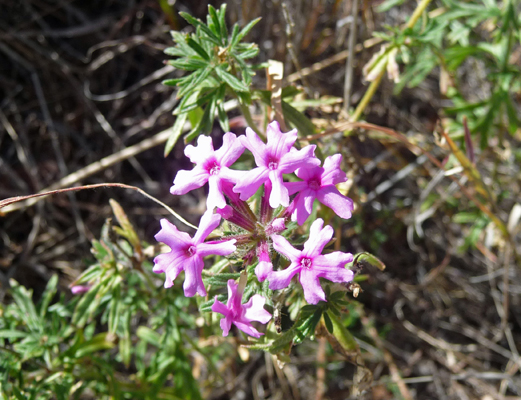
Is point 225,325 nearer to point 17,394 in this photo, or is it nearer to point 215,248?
point 215,248

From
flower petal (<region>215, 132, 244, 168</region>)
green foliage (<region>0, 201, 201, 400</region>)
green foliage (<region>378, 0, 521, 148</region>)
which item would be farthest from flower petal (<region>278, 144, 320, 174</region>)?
green foliage (<region>378, 0, 521, 148</region>)

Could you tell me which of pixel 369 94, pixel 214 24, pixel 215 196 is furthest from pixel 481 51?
pixel 215 196

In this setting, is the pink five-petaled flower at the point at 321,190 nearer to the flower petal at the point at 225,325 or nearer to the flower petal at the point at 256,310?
the flower petal at the point at 256,310

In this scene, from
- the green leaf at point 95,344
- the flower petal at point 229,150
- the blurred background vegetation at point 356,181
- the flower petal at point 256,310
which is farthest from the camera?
the blurred background vegetation at point 356,181

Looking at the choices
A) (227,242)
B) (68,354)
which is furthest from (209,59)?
(68,354)

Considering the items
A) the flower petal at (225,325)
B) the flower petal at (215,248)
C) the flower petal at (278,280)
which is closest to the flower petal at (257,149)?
the flower petal at (215,248)

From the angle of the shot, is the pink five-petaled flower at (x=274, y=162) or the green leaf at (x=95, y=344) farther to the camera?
the green leaf at (x=95, y=344)

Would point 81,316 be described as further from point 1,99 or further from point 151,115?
point 1,99
